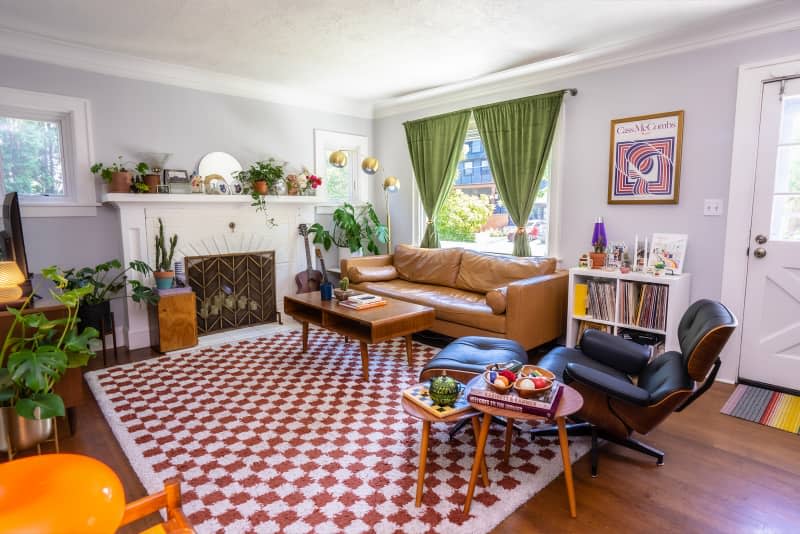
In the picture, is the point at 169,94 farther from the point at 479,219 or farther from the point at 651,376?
the point at 651,376

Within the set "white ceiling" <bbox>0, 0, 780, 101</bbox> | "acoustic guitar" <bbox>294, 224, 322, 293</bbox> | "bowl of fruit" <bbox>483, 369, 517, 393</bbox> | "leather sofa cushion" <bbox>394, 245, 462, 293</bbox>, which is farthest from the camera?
"acoustic guitar" <bbox>294, 224, 322, 293</bbox>

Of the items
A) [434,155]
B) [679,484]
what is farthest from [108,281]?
[679,484]

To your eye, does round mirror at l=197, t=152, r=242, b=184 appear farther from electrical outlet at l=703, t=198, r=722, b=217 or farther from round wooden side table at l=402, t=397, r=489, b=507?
electrical outlet at l=703, t=198, r=722, b=217

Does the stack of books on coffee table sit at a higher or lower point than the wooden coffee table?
higher

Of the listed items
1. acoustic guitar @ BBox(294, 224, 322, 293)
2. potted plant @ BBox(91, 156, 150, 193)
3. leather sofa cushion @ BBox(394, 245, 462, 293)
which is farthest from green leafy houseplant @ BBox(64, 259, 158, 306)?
leather sofa cushion @ BBox(394, 245, 462, 293)

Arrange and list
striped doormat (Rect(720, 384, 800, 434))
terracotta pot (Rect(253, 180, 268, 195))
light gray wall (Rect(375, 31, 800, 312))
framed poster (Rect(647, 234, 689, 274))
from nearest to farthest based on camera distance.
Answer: striped doormat (Rect(720, 384, 800, 434)) → light gray wall (Rect(375, 31, 800, 312)) → framed poster (Rect(647, 234, 689, 274)) → terracotta pot (Rect(253, 180, 268, 195))

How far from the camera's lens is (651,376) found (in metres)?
2.26

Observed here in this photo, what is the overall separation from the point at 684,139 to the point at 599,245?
0.96m

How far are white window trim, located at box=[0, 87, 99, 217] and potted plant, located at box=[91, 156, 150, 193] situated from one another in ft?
0.35

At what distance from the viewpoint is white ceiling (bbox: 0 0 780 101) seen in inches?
114

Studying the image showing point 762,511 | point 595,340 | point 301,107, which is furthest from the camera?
point 301,107

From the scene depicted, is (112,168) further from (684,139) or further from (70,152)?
(684,139)

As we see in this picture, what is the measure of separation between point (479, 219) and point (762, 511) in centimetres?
344

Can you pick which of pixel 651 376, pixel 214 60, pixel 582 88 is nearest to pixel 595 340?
pixel 651 376
